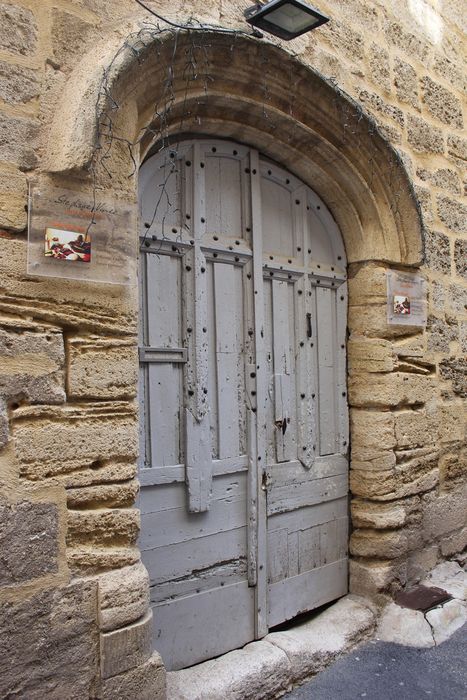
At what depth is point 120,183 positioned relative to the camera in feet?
7.24

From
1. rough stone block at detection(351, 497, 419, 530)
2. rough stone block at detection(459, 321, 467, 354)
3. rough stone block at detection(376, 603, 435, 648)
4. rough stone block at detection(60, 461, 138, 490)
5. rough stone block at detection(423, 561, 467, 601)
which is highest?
rough stone block at detection(459, 321, 467, 354)

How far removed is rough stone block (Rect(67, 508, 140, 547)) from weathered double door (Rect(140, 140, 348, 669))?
0.36 metres

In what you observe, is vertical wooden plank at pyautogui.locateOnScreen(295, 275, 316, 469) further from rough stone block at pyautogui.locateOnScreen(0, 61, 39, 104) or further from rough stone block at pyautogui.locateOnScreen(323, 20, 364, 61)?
rough stone block at pyautogui.locateOnScreen(0, 61, 39, 104)

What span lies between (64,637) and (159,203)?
1.76m

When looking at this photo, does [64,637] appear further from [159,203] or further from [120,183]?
[159,203]

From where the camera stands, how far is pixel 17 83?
201 centimetres

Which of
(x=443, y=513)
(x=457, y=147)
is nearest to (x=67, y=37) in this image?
(x=457, y=147)

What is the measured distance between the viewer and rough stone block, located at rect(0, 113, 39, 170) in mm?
1969

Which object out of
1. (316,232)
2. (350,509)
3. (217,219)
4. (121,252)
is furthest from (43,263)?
(350,509)

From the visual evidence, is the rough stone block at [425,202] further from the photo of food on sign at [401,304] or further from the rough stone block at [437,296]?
the photo of food on sign at [401,304]

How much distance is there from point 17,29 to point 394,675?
10.2 feet

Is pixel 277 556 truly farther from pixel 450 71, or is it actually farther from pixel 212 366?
pixel 450 71

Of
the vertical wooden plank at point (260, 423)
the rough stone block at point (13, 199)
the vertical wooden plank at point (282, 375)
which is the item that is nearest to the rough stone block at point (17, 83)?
the rough stone block at point (13, 199)

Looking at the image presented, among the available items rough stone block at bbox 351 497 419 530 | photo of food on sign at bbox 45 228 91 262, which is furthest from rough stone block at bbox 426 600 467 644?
photo of food on sign at bbox 45 228 91 262
